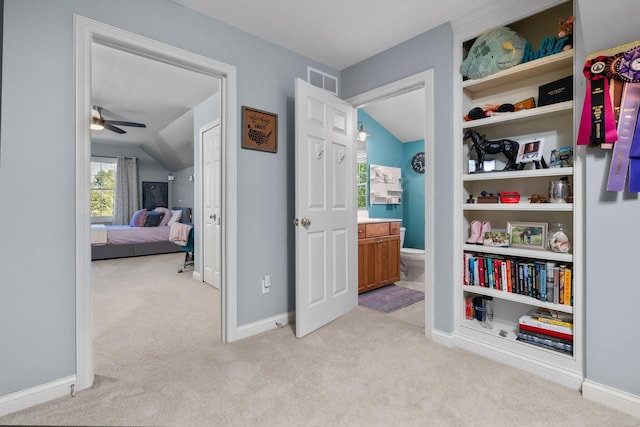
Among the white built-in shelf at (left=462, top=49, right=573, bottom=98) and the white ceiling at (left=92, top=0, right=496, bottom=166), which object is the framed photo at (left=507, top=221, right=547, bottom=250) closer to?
the white built-in shelf at (left=462, top=49, right=573, bottom=98)

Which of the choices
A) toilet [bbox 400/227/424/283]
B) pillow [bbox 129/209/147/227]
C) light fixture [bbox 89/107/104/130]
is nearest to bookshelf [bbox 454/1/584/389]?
toilet [bbox 400/227/424/283]

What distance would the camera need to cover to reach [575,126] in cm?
176

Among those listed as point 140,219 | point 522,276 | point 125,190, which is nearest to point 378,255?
point 522,276

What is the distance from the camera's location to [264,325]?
101 inches

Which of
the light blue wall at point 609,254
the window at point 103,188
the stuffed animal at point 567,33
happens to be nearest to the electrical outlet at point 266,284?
the light blue wall at point 609,254

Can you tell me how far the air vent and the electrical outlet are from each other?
179 cm

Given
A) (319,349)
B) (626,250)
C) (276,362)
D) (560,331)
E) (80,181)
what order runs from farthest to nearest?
(319,349) → (276,362) → (560,331) → (80,181) → (626,250)

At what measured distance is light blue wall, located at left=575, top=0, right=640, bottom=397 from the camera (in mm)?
1543

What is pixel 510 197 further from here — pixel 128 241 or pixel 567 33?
pixel 128 241

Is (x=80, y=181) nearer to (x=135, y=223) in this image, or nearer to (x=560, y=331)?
(x=560, y=331)

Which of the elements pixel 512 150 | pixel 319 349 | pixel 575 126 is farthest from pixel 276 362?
pixel 575 126

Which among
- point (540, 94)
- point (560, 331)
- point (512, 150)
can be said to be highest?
point (540, 94)

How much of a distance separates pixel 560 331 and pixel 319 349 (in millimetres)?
1508

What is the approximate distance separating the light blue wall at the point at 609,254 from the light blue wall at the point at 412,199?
3177mm
